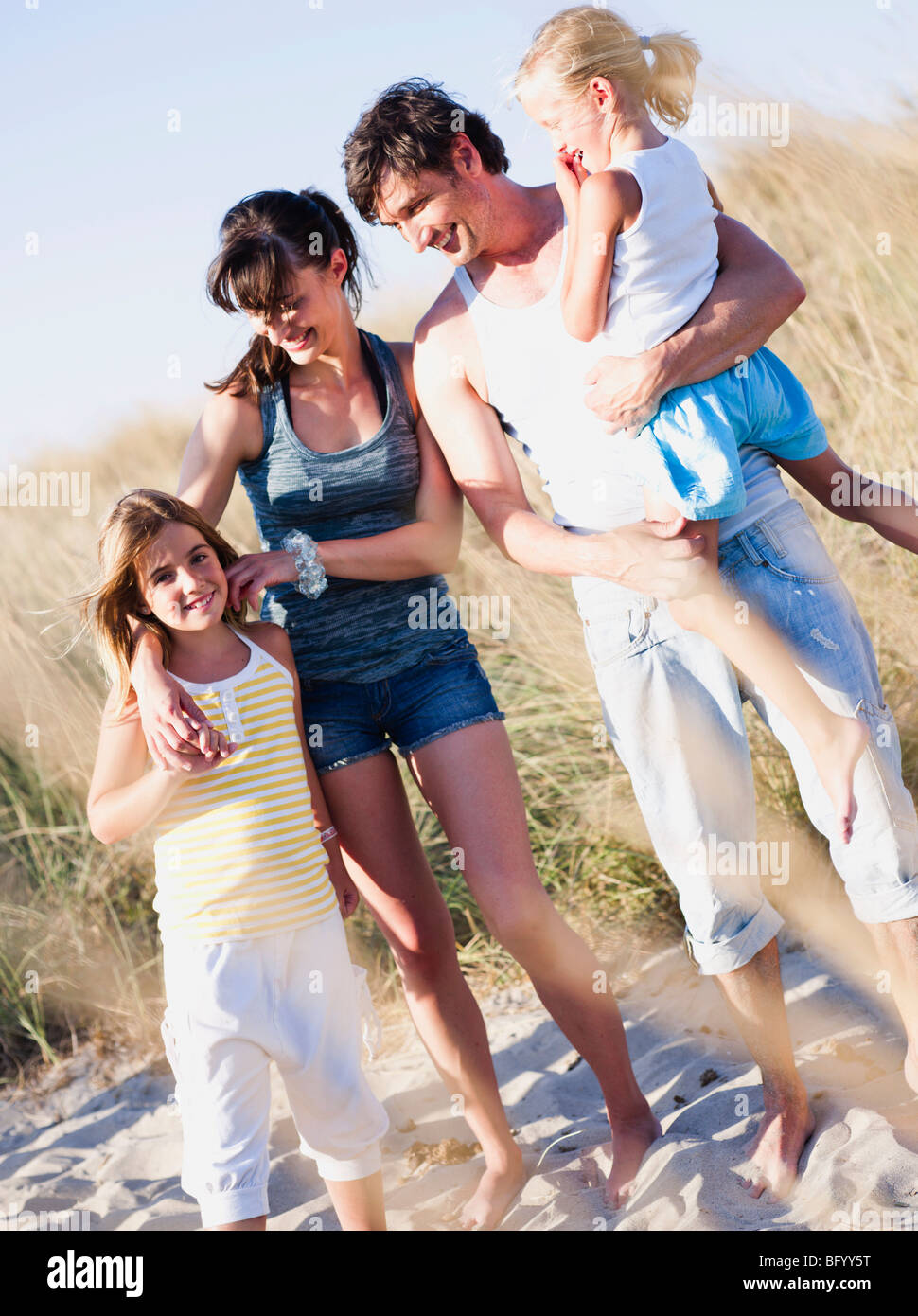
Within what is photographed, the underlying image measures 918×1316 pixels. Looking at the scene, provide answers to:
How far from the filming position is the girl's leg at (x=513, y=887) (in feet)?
8.64

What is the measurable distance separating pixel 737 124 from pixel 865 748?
2668 mm

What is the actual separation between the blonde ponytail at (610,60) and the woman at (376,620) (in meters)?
0.62

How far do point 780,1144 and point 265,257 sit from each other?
2.31 meters

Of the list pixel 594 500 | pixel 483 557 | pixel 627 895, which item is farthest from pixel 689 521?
pixel 483 557

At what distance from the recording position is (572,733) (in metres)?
4.28

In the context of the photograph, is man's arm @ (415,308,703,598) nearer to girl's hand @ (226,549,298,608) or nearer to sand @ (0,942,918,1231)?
girl's hand @ (226,549,298,608)

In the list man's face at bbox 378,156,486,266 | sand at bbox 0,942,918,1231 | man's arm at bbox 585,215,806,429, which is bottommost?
sand at bbox 0,942,918,1231

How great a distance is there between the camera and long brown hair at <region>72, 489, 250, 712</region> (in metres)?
2.47

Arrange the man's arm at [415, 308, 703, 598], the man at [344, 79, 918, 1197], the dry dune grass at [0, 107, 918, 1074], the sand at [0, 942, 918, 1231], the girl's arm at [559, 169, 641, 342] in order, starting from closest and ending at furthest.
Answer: the girl's arm at [559, 169, 641, 342] < the man at [344, 79, 918, 1197] < the man's arm at [415, 308, 703, 598] < the sand at [0, 942, 918, 1231] < the dry dune grass at [0, 107, 918, 1074]

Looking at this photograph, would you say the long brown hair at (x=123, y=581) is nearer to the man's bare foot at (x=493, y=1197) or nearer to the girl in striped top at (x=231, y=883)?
the girl in striped top at (x=231, y=883)

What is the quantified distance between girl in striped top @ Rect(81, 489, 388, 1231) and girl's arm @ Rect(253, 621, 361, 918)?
0.01 metres

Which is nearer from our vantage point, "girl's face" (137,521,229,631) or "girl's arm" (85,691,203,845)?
"girl's arm" (85,691,203,845)

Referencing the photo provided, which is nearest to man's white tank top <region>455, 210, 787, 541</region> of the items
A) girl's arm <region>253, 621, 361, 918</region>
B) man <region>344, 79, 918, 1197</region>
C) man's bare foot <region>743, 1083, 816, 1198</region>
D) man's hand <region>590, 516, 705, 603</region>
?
man <region>344, 79, 918, 1197</region>

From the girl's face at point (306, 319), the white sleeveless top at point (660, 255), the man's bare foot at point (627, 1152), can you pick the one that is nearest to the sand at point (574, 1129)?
the man's bare foot at point (627, 1152)
